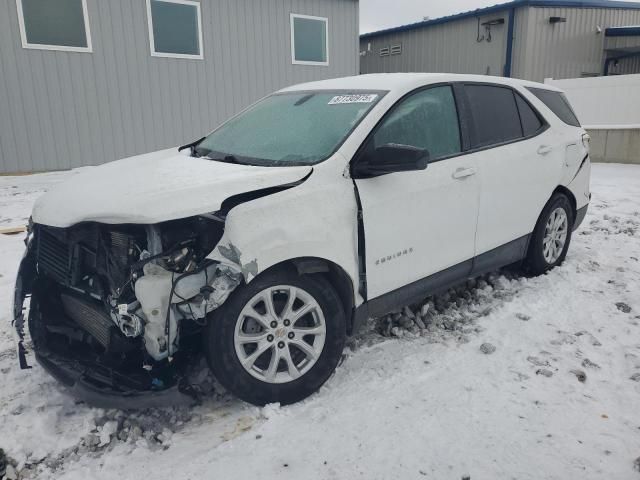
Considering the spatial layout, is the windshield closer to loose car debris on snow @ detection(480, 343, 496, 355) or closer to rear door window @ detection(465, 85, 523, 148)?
rear door window @ detection(465, 85, 523, 148)

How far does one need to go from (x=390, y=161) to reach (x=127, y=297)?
5.01 feet

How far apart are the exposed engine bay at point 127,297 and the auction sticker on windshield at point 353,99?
4.24 feet

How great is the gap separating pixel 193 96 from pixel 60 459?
951 centimetres

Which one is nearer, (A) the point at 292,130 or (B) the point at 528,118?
(A) the point at 292,130

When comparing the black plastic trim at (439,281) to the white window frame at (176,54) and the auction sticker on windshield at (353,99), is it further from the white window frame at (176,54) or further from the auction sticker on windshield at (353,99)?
the white window frame at (176,54)

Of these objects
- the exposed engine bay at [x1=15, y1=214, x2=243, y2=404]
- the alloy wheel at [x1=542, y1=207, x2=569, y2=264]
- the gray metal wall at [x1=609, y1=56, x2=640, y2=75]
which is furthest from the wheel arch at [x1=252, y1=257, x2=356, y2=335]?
the gray metal wall at [x1=609, y1=56, x2=640, y2=75]

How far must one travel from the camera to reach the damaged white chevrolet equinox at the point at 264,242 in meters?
2.46

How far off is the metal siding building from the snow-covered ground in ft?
47.2

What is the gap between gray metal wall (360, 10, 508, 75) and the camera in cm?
1670

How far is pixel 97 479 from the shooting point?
2.29 metres

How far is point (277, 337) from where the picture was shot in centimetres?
269

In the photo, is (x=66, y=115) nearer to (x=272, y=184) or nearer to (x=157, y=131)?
(x=157, y=131)

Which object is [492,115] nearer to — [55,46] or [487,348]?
[487,348]

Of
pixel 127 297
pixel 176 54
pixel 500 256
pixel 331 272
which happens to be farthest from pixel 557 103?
pixel 176 54
